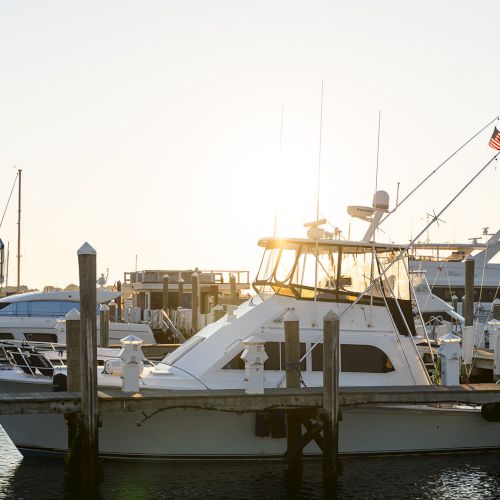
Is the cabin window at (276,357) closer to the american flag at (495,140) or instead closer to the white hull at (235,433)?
the white hull at (235,433)

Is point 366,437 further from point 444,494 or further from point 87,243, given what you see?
point 87,243

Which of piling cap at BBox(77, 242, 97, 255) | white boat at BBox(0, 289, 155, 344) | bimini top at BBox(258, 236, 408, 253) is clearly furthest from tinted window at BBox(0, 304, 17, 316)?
piling cap at BBox(77, 242, 97, 255)

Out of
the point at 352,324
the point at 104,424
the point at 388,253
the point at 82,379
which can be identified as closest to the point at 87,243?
the point at 82,379

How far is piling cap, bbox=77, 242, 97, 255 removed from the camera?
14.1 metres

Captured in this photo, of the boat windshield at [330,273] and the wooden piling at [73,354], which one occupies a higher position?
the boat windshield at [330,273]

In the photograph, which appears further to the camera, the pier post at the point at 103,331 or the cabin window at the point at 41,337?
the cabin window at the point at 41,337

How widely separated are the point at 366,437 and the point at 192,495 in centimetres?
389

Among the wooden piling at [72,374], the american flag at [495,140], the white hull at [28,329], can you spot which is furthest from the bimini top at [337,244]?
the white hull at [28,329]

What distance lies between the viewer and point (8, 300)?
32875mm

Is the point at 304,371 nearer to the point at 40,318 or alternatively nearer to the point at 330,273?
the point at 330,273

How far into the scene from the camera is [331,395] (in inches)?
576

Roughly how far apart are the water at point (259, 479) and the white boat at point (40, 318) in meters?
15.3

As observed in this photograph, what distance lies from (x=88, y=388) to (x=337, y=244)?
6.25 m

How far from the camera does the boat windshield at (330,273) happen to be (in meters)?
17.4
